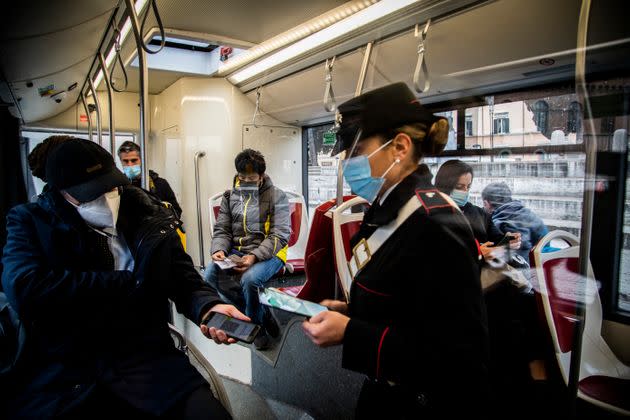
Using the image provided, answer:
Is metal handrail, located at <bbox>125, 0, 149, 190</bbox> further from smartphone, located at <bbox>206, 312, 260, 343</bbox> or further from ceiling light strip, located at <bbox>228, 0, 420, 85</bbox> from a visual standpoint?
smartphone, located at <bbox>206, 312, 260, 343</bbox>

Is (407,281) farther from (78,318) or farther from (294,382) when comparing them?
(294,382)

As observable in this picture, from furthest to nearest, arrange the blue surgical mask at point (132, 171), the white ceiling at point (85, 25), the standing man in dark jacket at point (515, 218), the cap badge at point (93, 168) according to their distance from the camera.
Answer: the blue surgical mask at point (132, 171), the white ceiling at point (85, 25), the standing man in dark jacket at point (515, 218), the cap badge at point (93, 168)

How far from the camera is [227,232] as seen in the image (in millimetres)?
2418

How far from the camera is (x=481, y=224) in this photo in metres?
1.41

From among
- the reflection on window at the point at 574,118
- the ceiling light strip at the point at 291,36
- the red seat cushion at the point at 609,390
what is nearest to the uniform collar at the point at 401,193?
the reflection on window at the point at 574,118

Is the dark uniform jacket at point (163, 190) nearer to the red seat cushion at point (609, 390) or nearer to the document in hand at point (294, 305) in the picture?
the document in hand at point (294, 305)

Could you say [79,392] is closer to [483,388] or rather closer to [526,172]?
[483,388]

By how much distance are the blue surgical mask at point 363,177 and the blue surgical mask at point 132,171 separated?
2.28 m

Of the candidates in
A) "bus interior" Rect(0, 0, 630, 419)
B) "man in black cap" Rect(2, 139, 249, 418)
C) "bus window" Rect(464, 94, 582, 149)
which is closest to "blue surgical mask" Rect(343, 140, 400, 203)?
"bus interior" Rect(0, 0, 630, 419)

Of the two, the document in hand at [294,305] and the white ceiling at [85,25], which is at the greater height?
the white ceiling at [85,25]

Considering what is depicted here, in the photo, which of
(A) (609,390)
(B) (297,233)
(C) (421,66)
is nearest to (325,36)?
(C) (421,66)

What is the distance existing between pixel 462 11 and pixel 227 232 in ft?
6.02

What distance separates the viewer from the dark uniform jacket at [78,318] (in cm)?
125

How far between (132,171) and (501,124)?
8.58ft
